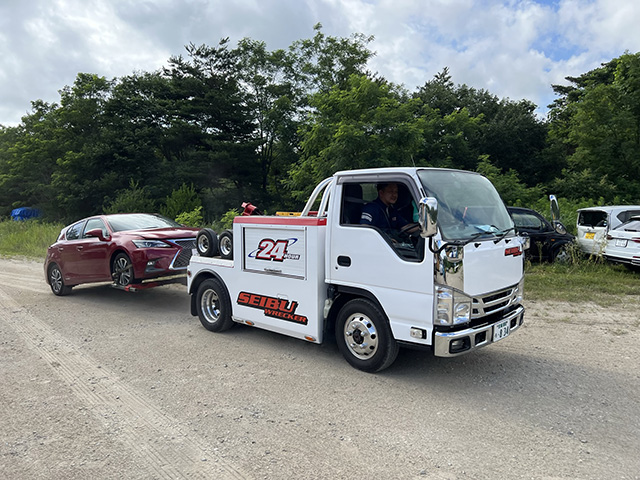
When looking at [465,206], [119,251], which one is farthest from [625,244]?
[119,251]

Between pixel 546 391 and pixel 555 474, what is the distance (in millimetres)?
1497

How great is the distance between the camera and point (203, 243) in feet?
22.2

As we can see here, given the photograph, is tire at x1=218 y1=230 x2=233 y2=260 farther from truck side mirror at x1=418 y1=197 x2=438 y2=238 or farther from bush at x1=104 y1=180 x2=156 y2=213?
bush at x1=104 y1=180 x2=156 y2=213

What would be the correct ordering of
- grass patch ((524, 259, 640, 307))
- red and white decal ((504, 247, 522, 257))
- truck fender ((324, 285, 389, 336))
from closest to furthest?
red and white decal ((504, 247, 522, 257)) → truck fender ((324, 285, 389, 336)) → grass patch ((524, 259, 640, 307))

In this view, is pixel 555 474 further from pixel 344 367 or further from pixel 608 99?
pixel 608 99

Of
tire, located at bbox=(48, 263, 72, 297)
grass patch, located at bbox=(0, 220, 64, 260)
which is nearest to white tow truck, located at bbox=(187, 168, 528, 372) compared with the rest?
tire, located at bbox=(48, 263, 72, 297)

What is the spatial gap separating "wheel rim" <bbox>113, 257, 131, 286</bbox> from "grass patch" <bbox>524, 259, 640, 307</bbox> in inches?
291

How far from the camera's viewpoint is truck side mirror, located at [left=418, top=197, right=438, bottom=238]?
3.73 m

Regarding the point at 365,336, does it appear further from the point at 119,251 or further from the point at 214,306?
the point at 119,251

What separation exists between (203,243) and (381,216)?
125 inches

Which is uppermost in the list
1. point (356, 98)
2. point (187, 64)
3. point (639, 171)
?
point (187, 64)

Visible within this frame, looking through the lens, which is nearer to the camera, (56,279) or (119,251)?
(119,251)

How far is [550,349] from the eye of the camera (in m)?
5.57

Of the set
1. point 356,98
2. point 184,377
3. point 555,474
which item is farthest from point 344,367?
point 356,98
